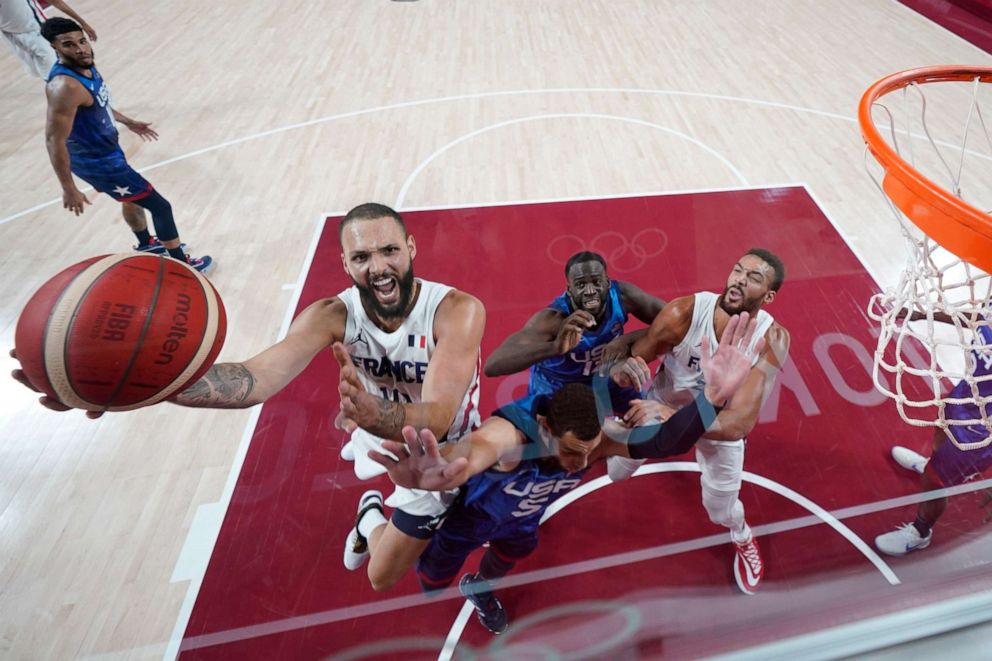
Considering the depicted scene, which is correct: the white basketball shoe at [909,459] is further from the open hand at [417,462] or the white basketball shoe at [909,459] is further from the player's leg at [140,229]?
the player's leg at [140,229]

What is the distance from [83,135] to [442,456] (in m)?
2.82

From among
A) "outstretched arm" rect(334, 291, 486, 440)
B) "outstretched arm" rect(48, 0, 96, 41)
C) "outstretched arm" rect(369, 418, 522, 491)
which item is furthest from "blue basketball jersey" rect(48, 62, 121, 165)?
"outstretched arm" rect(369, 418, 522, 491)

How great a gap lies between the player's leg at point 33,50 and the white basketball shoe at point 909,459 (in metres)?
5.99

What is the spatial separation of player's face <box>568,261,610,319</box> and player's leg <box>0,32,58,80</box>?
4.60 meters

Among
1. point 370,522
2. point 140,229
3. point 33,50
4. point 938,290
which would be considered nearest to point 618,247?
point 938,290

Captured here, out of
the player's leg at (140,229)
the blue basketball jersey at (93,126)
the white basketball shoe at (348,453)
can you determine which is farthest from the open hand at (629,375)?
the blue basketball jersey at (93,126)

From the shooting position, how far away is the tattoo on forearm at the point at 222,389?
147 centimetres

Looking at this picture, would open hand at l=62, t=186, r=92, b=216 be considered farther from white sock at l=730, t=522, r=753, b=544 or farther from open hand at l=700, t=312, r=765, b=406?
white sock at l=730, t=522, r=753, b=544

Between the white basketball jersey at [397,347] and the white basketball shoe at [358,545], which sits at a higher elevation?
the white basketball jersey at [397,347]

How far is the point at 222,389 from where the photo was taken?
1540 millimetres

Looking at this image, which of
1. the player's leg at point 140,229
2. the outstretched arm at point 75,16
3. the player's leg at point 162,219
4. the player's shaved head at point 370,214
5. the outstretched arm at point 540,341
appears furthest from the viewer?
the outstretched arm at point 75,16

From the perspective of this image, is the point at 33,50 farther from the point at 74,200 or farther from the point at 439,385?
the point at 439,385

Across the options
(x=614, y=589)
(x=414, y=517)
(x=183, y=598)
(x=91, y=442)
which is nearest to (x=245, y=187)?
(x=91, y=442)

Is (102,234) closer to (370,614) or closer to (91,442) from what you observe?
(91,442)
